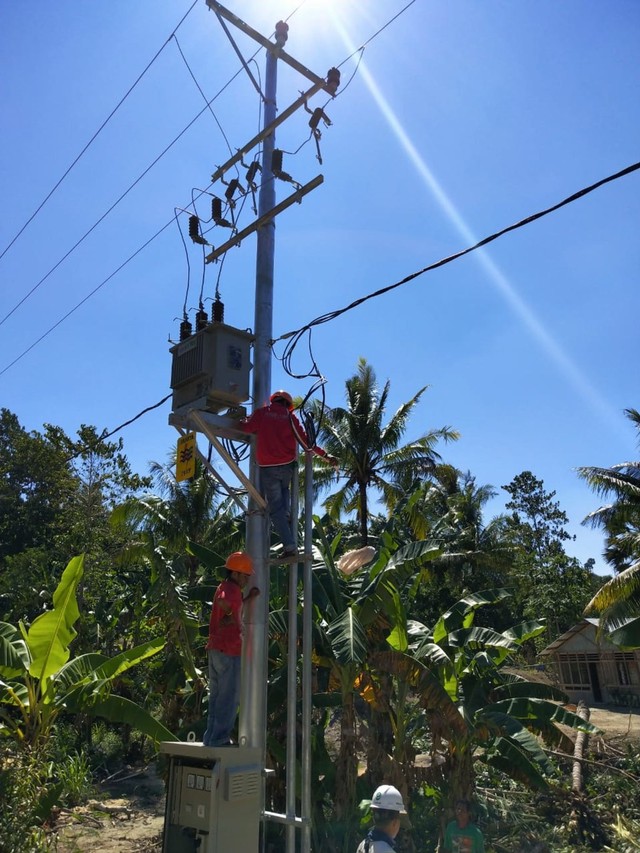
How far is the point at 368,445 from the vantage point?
23.1m

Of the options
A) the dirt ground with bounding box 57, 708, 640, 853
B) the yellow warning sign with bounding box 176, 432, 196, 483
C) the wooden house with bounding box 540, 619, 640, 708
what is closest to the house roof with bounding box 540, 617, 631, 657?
the wooden house with bounding box 540, 619, 640, 708

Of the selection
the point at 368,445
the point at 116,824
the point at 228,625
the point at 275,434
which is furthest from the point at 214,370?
the point at 368,445

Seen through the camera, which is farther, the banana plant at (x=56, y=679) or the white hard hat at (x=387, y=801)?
the banana plant at (x=56, y=679)

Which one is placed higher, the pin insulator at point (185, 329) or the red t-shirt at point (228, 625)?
the pin insulator at point (185, 329)

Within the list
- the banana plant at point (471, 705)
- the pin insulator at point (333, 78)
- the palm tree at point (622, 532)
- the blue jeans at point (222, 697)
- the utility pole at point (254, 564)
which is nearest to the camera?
the utility pole at point (254, 564)

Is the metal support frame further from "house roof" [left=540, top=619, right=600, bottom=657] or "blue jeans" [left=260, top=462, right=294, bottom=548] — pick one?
"house roof" [left=540, top=619, right=600, bottom=657]

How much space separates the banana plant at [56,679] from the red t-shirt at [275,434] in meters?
4.35

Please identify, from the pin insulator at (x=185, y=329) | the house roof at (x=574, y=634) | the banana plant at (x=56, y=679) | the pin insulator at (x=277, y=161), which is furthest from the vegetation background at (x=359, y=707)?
the house roof at (x=574, y=634)

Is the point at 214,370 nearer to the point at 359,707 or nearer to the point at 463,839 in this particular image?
the point at 463,839

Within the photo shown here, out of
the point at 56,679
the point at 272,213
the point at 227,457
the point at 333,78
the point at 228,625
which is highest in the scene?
the point at 333,78

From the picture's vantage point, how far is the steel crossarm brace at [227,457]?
5410 millimetres


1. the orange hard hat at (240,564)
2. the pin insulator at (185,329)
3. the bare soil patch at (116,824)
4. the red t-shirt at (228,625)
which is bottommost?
the bare soil patch at (116,824)

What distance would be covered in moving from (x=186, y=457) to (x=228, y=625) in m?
1.52

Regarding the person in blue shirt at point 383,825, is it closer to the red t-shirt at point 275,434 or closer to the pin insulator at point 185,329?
the red t-shirt at point 275,434
